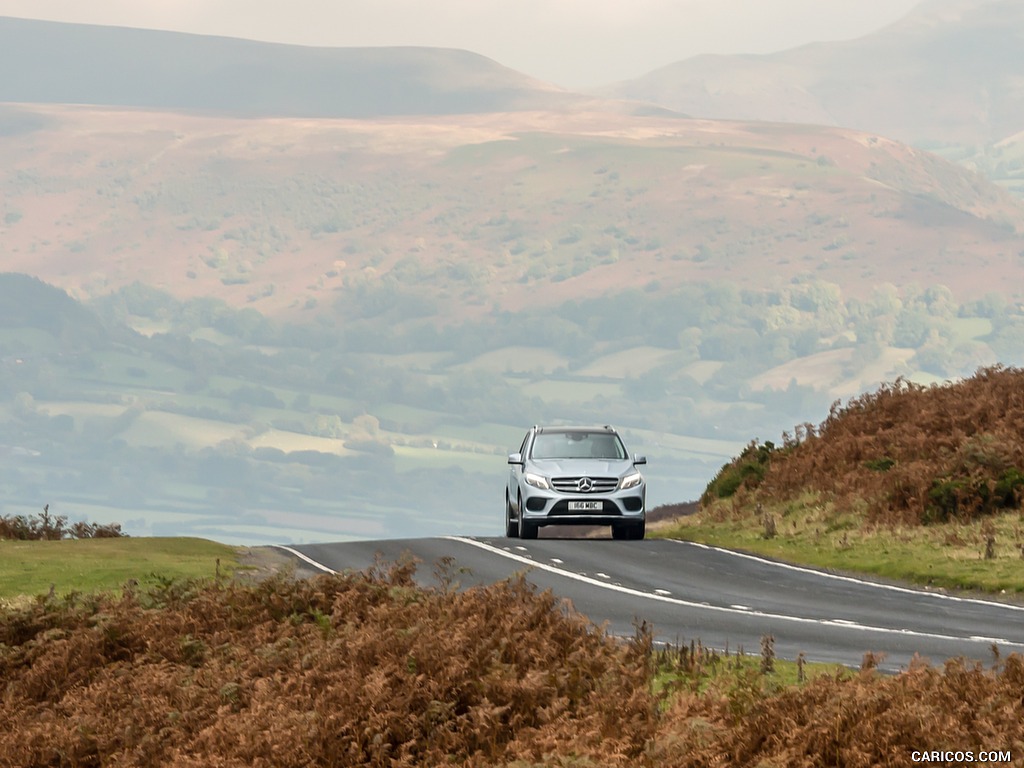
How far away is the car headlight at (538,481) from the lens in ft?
93.7

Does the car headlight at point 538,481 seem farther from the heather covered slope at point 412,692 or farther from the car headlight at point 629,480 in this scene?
the heather covered slope at point 412,692

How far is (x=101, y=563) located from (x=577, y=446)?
9666mm

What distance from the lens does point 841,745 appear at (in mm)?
9242

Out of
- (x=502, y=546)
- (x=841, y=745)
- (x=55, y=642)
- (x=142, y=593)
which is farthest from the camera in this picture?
(x=502, y=546)

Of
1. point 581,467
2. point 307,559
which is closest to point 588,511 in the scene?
point 581,467

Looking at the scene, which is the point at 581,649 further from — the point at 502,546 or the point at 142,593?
the point at 502,546

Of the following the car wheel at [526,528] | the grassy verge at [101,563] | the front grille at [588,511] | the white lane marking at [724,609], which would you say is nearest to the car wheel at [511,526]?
the car wheel at [526,528]

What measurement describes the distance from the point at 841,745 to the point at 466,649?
456 centimetres

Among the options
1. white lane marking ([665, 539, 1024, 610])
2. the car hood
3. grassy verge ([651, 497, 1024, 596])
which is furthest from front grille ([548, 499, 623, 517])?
grassy verge ([651, 497, 1024, 596])

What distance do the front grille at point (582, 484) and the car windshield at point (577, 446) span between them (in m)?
0.88

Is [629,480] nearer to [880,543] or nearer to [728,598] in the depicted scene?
[880,543]

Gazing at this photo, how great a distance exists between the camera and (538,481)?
28.6 metres

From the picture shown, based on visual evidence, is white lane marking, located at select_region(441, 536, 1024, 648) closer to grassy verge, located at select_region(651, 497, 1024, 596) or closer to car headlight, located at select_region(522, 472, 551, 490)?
car headlight, located at select_region(522, 472, 551, 490)

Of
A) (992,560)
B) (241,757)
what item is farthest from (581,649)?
(992,560)
